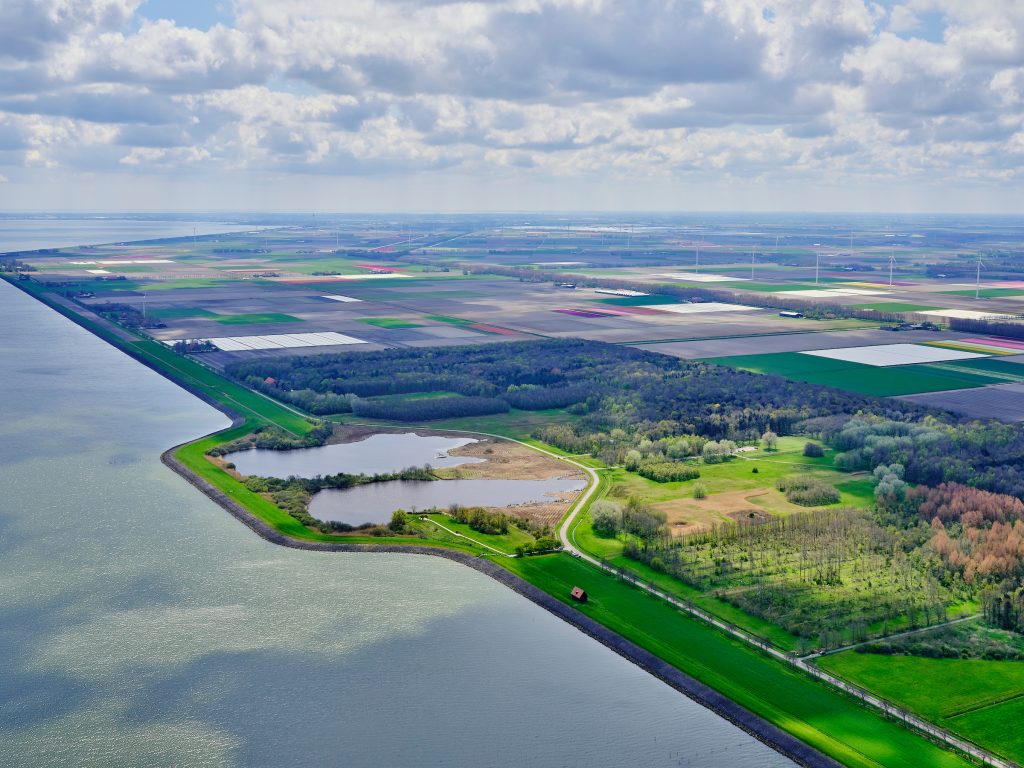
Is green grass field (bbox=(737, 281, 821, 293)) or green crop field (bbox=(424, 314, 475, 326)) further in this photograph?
green grass field (bbox=(737, 281, 821, 293))

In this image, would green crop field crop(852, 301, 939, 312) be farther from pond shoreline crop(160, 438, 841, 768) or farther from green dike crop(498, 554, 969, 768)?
green dike crop(498, 554, 969, 768)

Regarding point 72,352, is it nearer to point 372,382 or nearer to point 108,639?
point 372,382

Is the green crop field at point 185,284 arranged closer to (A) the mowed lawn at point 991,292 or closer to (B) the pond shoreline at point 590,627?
(B) the pond shoreline at point 590,627

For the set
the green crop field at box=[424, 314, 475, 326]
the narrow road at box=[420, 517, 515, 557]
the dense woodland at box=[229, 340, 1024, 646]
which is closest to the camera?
the dense woodland at box=[229, 340, 1024, 646]

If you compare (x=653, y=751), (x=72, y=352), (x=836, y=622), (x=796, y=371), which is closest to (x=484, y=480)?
(x=836, y=622)

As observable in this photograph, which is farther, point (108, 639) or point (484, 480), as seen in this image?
point (484, 480)

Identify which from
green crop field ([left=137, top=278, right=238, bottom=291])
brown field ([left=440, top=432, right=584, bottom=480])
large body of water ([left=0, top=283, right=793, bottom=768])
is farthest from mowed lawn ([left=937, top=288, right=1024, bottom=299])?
large body of water ([left=0, top=283, right=793, bottom=768])

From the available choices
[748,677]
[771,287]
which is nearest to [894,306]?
[771,287]
